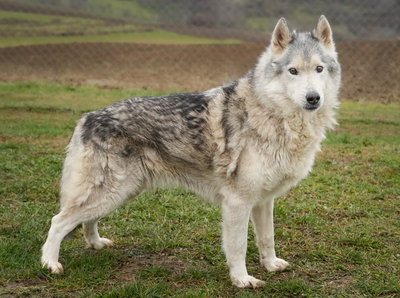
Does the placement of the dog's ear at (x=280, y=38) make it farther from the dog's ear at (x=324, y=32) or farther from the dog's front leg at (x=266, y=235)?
the dog's front leg at (x=266, y=235)

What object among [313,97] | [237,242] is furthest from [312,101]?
[237,242]

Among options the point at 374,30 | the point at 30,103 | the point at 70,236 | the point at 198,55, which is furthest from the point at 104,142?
the point at 374,30

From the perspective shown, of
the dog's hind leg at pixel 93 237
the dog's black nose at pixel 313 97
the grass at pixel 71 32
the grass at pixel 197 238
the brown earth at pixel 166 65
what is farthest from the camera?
the grass at pixel 71 32

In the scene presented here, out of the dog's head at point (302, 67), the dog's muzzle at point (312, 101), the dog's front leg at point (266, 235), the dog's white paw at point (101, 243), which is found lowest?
the dog's white paw at point (101, 243)

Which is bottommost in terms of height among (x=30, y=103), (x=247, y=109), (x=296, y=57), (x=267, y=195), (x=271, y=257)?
(x=30, y=103)

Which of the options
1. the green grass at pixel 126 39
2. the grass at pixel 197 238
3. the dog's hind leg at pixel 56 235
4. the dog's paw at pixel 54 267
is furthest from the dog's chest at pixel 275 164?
the green grass at pixel 126 39

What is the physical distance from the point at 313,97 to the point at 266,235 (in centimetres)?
139

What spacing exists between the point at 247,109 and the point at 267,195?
0.78 meters

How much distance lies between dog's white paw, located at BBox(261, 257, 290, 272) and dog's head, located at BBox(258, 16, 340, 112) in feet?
4.79

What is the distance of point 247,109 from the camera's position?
12.8 feet

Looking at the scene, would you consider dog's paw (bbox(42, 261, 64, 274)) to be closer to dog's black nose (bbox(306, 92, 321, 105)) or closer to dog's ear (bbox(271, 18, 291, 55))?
dog's black nose (bbox(306, 92, 321, 105))

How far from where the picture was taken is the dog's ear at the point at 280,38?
3.82 meters

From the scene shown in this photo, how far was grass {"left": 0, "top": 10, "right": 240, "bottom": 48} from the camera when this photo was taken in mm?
12930

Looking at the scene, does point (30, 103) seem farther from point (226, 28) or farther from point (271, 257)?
point (271, 257)
